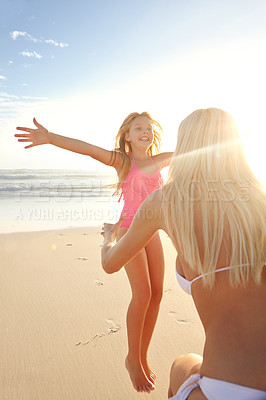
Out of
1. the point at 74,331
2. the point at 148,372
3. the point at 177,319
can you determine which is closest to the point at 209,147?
the point at 148,372

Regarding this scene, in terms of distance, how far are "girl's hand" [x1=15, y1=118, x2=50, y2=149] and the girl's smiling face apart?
91 centimetres

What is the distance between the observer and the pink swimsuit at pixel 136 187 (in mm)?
3260

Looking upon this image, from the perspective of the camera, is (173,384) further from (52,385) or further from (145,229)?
(52,385)

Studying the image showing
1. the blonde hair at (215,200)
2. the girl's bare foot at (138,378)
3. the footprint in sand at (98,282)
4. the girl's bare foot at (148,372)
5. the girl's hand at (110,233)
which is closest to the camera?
the blonde hair at (215,200)

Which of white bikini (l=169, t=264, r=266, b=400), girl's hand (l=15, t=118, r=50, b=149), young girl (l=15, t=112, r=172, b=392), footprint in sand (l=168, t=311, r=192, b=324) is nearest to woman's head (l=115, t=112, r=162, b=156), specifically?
young girl (l=15, t=112, r=172, b=392)

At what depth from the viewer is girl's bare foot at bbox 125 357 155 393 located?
8.83ft

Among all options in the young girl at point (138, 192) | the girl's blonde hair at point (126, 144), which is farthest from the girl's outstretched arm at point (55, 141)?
the girl's blonde hair at point (126, 144)

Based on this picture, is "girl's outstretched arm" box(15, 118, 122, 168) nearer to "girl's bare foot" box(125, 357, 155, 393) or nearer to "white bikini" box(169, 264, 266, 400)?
"girl's bare foot" box(125, 357, 155, 393)

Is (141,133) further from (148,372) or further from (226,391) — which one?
(226,391)

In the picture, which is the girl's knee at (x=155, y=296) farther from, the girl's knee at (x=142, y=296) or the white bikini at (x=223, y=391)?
the white bikini at (x=223, y=391)

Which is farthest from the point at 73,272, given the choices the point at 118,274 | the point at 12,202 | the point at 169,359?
the point at 12,202

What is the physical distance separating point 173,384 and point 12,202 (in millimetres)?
13752

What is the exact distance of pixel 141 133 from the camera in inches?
137

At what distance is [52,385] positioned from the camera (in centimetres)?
273
